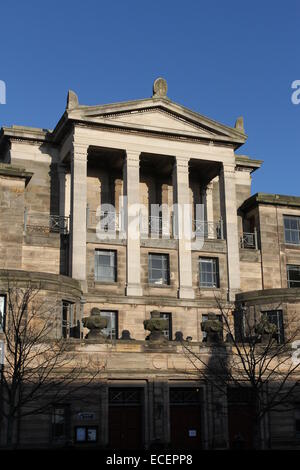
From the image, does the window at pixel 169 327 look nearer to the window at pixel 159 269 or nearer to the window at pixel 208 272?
the window at pixel 159 269

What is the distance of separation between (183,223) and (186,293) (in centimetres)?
470

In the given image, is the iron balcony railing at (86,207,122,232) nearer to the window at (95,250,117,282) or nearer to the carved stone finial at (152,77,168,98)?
the window at (95,250,117,282)

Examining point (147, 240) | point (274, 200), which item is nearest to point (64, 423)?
point (147, 240)

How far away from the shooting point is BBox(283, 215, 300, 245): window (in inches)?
1911

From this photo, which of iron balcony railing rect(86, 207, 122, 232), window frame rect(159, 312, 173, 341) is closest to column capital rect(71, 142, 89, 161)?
iron balcony railing rect(86, 207, 122, 232)

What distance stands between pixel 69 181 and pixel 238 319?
14.0 metres

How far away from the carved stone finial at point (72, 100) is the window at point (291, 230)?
15.7m

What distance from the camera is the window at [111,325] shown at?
137 feet

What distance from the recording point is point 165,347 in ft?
119

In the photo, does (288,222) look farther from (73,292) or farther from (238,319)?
(73,292)

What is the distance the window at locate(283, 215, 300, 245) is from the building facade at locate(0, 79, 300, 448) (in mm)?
74

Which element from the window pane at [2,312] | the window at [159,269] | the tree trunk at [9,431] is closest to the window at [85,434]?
the tree trunk at [9,431]
